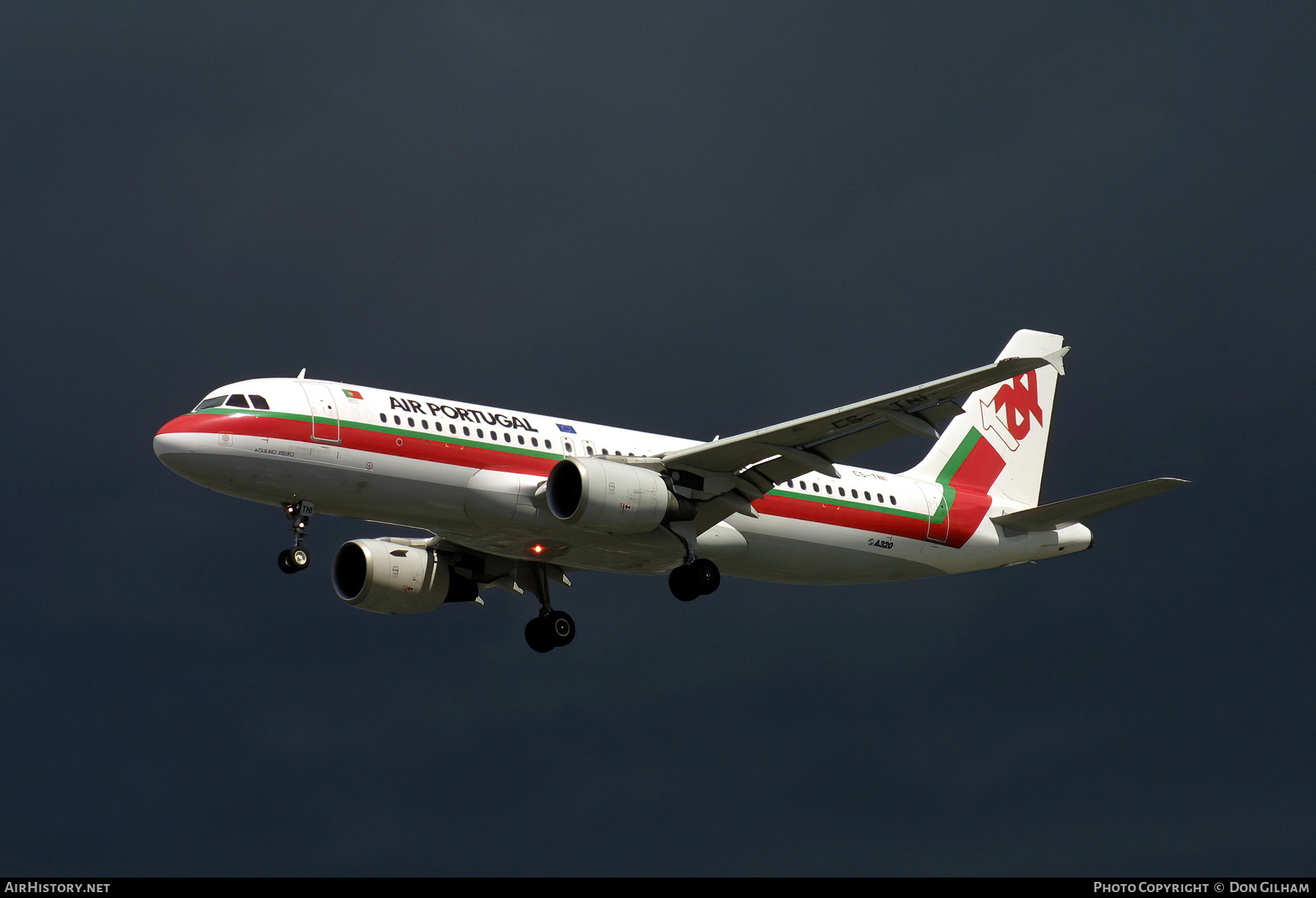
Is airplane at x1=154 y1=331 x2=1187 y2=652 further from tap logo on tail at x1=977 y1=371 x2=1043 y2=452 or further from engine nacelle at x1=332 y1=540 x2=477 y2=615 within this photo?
tap logo on tail at x1=977 y1=371 x2=1043 y2=452

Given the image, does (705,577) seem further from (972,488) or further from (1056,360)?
(972,488)

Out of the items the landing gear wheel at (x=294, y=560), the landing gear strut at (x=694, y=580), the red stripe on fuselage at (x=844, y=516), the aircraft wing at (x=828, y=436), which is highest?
the red stripe on fuselage at (x=844, y=516)

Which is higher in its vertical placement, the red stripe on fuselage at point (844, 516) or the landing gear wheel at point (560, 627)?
the red stripe on fuselage at point (844, 516)

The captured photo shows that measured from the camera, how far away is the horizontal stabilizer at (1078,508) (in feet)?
124

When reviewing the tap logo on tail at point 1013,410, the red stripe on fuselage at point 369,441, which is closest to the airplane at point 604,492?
the red stripe on fuselage at point 369,441

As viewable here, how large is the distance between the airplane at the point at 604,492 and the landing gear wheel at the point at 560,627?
0.14ft

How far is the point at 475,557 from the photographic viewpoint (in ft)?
143

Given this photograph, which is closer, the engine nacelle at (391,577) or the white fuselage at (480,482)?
the white fuselage at (480,482)

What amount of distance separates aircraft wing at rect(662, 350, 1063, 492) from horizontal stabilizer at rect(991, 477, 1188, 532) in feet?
16.2

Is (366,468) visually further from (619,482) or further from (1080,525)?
(1080,525)

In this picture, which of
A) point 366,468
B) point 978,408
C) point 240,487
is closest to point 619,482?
point 366,468

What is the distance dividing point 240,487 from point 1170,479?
20.9 m

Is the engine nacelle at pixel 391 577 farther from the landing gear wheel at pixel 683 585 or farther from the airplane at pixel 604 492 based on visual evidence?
the landing gear wheel at pixel 683 585

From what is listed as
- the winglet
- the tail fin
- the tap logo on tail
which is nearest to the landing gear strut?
the tail fin
